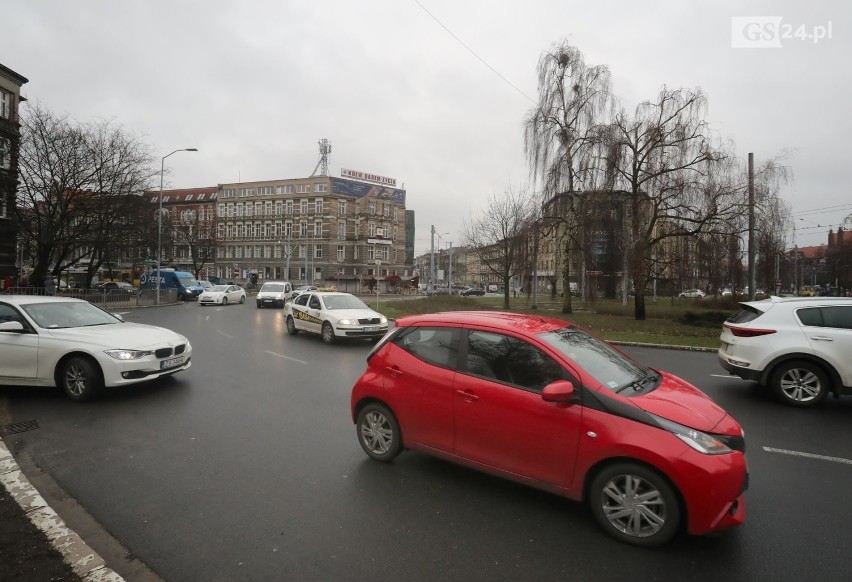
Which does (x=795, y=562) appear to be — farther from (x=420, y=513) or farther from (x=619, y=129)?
(x=619, y=129)

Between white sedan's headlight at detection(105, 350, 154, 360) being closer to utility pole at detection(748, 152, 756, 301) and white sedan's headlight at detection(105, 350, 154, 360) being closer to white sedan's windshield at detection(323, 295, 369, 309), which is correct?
white sedan's windshield at detection(323, 295, 369, 309)

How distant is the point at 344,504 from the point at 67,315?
6.55 meters

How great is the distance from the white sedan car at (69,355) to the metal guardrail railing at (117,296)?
22238 mm

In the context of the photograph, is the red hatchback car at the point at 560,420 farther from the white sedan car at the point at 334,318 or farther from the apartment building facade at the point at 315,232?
the apartment building facade at the point at 315,232

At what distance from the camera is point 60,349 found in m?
6.75

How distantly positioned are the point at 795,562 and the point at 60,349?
8.60 metres

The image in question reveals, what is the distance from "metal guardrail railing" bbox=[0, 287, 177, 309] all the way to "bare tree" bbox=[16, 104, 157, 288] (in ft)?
9.00

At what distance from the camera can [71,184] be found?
88.2 ft

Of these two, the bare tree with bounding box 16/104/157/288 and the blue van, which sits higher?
the bare tree with bounding box 16/104/157/288

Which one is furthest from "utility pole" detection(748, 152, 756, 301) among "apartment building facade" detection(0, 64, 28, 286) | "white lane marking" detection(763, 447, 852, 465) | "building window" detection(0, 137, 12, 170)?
"building window" detection(0, 137, 12, 170)

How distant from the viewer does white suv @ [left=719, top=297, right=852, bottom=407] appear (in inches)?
265

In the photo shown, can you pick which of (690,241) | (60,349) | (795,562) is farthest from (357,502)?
(690,241)

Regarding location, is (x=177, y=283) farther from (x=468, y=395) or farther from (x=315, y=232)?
(x=468, y=395)

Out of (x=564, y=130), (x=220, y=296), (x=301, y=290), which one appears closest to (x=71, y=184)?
(x=220, y=296)
